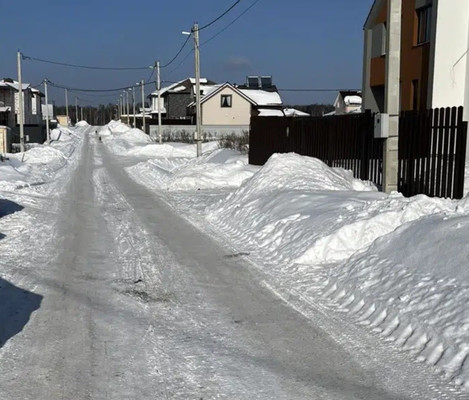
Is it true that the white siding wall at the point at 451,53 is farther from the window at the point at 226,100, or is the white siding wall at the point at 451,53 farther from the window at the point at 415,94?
the window at the point at 226,100

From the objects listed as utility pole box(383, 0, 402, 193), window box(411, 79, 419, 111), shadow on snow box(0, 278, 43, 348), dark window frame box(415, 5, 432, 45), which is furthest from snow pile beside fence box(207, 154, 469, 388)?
dark window frame box(415, 5, 432, 45)

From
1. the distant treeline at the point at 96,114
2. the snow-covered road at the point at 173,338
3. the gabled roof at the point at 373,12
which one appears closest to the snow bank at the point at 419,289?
the snow-covered road at the point at 173,338

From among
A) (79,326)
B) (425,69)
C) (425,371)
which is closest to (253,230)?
(79,326)

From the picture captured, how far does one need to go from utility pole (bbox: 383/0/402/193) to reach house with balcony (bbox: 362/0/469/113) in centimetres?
887

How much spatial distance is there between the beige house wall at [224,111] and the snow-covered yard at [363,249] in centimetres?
5779

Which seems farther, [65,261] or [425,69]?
[425,69]

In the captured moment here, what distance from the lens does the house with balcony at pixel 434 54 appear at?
68.8 ft

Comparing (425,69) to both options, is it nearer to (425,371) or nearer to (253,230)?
(253,230)

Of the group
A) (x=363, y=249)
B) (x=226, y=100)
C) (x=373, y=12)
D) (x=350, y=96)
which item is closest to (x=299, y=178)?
(x=363, y=249)

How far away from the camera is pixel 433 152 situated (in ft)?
36.8

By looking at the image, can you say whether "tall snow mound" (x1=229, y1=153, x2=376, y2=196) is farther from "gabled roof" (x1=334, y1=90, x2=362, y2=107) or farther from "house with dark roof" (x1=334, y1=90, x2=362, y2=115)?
"gabled roof" (x1=334, y1=90, x2=362, y2=107)

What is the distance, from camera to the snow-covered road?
4203 millimetres

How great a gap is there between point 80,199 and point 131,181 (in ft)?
19.6

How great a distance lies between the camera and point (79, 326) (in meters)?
5.52
